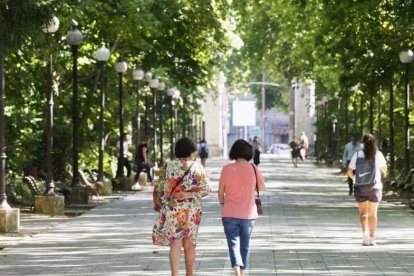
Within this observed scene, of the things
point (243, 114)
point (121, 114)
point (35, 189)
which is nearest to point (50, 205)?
point (35, 189)

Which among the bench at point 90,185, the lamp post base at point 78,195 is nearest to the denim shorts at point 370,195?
the lamp post base at point 78,195

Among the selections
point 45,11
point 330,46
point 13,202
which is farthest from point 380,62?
point 45,11

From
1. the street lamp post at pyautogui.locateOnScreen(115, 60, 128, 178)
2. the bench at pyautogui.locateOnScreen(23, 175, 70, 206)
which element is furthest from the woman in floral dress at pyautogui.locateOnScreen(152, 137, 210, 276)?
the street lamp post at pyautogui.locateOnScreen(115, 60, 128, 178)

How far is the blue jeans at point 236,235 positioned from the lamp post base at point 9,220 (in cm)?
781

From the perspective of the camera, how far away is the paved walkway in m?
14.8

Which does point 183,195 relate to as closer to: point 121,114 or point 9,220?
point 9,220

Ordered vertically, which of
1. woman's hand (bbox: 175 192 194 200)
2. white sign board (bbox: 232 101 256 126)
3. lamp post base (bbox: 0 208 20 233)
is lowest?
lamp post base (bbox: 0 208 20 233)

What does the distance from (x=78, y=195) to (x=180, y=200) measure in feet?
54.7

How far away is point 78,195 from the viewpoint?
29.2 metres

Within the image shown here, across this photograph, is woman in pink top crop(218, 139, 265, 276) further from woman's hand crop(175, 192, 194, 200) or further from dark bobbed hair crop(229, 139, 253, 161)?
woman's hand crop(175, 192, 194, 200)

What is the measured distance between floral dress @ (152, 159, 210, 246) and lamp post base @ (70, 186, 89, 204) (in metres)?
16.4

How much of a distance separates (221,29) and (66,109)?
5.42 meters

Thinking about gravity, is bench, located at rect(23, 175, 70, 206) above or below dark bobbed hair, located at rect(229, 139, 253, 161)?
below

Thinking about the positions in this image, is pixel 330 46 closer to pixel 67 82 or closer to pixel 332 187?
pixel 332 187
